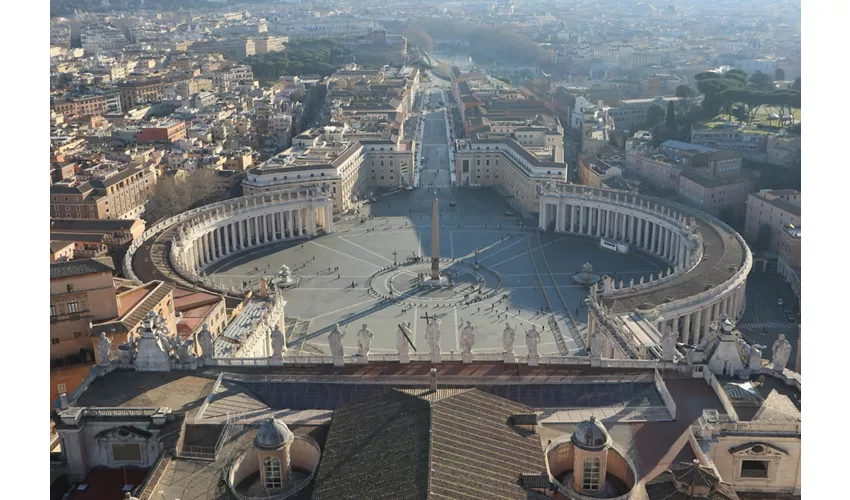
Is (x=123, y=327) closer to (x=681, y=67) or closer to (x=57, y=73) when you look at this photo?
(x=57, y=73)

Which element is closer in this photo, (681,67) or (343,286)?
(343,286)

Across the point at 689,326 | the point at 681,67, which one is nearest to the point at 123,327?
the point at 689,326

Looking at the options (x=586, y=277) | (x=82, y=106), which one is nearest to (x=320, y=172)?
(x=586, y=277)

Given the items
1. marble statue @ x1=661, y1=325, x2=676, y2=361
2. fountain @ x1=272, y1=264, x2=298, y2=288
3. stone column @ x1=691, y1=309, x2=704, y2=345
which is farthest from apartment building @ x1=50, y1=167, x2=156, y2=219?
marble statue @ x1=661, y1=325, x2=676, y2=361

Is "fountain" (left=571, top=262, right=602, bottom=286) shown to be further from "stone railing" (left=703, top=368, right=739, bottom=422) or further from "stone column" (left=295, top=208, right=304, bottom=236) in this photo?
"stone railing" (left=703, top=368, right=739, bottom=422)

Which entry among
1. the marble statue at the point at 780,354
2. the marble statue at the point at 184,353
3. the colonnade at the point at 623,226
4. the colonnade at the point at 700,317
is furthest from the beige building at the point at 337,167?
the marble statue at the point at 780,354

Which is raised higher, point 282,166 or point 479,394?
point 282,166
